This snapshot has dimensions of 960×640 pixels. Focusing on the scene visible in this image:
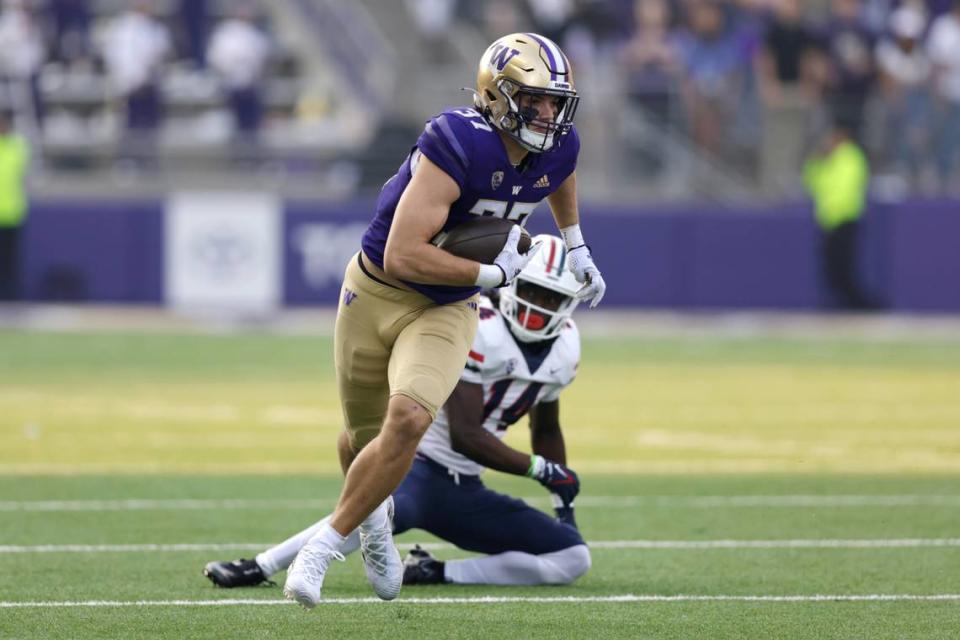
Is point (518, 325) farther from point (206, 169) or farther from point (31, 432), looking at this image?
point (206, 169)

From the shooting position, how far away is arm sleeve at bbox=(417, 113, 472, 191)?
20.2 ft

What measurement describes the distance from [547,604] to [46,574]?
6.66ft

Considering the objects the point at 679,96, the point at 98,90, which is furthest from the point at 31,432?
the point at 98,90

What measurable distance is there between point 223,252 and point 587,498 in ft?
43.5

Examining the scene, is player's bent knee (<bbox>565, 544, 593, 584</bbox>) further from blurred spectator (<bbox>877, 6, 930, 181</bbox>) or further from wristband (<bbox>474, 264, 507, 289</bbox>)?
blurred spectator (<bbox>877, 6, 930, 181</bbox>)

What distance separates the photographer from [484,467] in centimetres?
702

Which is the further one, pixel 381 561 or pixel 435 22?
pixel 435 22

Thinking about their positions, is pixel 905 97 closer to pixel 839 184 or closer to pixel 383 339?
pixel 839 184

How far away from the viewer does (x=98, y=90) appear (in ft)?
81.2

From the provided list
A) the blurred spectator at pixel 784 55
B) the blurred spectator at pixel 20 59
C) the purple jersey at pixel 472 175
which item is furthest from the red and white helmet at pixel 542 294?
the blurred spectator at pixel 20 59

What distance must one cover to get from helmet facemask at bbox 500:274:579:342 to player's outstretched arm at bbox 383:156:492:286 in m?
0.95

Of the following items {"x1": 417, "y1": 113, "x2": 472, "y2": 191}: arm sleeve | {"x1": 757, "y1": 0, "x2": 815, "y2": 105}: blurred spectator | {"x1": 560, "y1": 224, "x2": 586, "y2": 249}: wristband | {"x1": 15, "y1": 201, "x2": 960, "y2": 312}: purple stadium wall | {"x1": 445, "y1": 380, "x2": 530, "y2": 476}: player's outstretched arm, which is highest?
{"x1": 757, "y1": 0, "x2": 815, "y2": 105}: blurred spectator

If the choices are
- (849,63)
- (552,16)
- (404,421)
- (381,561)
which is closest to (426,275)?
(404,421)

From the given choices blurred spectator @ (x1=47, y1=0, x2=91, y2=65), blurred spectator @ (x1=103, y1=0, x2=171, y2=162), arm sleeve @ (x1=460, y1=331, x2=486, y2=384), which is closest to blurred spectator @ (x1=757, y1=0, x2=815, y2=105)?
blurred spectator @ (x1=103, y1=0, x2=171, y2=162)
